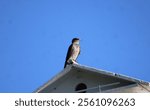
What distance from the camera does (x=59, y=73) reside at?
78.6 ft

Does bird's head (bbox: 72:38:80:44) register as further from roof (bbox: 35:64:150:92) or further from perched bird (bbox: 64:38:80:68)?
roof (bbox: 35:64:150:92)

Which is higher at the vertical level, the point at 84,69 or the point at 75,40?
the point at 75,40

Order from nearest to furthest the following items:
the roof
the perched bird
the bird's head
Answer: the roof < the perched bird < the bird's head

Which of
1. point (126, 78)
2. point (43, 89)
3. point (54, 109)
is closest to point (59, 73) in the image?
point (43, 89)

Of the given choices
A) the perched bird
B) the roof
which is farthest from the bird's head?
the roof

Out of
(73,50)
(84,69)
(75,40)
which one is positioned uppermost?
(75,40)

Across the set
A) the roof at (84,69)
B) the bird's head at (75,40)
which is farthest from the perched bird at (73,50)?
the roof at (84,69)

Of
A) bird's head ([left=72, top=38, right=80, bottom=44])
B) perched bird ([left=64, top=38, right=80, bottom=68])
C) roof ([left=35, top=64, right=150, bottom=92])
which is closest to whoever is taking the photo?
roof ([left=35, top=64, right=150, bottom=92])

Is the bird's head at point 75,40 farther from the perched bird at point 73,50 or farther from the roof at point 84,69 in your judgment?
the roof at point 84,69

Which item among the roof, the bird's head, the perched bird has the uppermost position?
the bird's head

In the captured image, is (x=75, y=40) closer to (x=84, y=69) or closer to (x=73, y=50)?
(x=73, y=50)

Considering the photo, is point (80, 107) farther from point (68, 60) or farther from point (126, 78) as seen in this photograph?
point (68, 60)

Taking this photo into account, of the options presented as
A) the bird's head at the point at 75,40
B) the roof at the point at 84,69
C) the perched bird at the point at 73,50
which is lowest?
the roof at the point at 84,69

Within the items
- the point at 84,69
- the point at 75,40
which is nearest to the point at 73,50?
the point at 75,40
